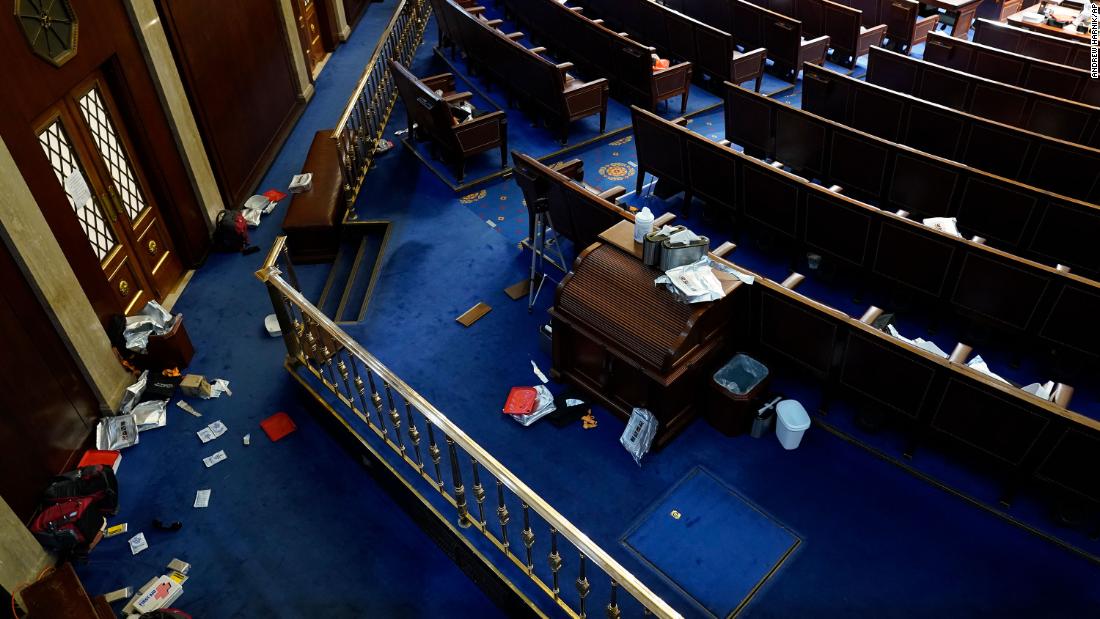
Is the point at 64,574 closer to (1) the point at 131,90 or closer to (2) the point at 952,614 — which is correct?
(1) the point at 131,90

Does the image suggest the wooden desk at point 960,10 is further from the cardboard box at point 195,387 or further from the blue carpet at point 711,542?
the cardboard box at point 195,387

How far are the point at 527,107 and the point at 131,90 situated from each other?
4487 millimetres

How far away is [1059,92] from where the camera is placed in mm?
8125

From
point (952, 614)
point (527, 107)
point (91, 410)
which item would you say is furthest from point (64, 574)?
point (527, 107)

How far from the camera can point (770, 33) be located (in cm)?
966

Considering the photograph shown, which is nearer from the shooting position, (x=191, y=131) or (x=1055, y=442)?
(x=1055, y=442)

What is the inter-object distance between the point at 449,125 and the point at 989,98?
5.62 m

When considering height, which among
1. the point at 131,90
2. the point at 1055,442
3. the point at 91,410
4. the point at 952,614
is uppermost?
the point at 131,90

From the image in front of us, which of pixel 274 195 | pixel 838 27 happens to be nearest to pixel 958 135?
pixel 838 27

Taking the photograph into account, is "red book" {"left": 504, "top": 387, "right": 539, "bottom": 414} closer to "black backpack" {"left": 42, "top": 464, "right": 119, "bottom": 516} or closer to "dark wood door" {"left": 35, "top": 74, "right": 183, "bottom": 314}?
"black backpack" {"left": 42, "top": 464, "right": 119, "bottom": 516}

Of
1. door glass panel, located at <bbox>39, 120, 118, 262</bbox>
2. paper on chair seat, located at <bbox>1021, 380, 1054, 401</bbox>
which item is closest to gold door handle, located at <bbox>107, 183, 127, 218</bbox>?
door glass panel, located at <bbox>39, 120, 118, 262</bbox>

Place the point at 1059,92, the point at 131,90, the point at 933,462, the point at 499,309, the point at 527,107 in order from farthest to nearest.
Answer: the point at 527,107 < the point at 1059,92 < the point at 499,309 < the point at 131,90 < the point at 933,462

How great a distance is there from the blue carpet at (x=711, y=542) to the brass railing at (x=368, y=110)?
4280mm

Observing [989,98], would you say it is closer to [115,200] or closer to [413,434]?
[413,434]
